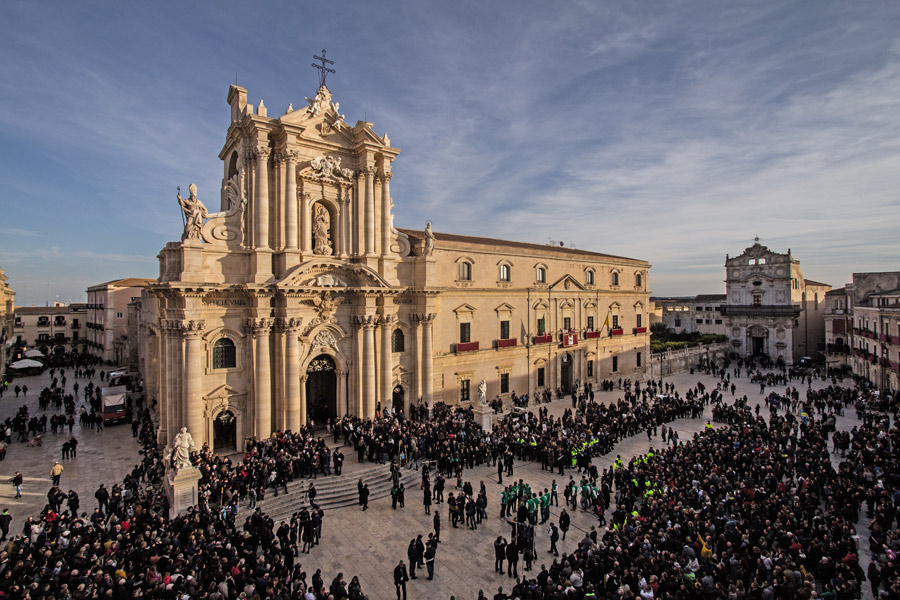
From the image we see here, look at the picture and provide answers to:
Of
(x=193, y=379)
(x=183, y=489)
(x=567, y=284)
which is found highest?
(x=567, y=284)

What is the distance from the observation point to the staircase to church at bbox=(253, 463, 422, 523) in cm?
1869

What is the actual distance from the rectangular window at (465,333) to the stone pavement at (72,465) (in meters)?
20.0

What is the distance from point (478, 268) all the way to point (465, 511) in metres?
20.1

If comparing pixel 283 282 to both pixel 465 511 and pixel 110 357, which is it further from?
pixel 110 357

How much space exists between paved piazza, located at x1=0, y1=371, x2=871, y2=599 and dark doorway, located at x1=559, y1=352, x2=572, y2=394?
13182mm

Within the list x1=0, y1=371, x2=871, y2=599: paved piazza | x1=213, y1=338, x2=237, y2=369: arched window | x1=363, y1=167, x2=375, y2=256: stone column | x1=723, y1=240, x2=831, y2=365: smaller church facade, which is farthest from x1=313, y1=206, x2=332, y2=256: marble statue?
x1=723, y1=240, x2=831, y2=365: smaller church facade

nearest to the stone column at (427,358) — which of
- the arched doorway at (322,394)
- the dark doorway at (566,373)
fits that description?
the arched doorway at (322,394)

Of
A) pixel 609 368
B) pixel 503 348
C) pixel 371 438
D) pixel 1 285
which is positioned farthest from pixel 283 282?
pixel 1 285

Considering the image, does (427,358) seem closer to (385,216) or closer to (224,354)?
(385,216)

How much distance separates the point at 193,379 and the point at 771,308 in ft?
200

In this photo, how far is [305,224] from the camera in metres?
26.5

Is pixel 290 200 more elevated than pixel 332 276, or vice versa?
pixel 290 200

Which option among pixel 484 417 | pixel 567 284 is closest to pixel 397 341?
pixel 484 417

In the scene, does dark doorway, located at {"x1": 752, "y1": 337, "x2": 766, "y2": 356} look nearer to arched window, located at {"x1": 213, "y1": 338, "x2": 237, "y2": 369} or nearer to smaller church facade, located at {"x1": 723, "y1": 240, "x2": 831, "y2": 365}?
smaller church facade, located at {"x1": 723, "y1": 240, "x2": 831, "y2": 365}
